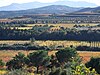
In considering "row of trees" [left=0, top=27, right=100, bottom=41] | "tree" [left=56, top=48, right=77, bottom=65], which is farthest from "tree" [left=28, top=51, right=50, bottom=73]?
"row of trees" [left=0, top=27, right=100, bottom=41]

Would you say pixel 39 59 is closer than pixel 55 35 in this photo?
Yes

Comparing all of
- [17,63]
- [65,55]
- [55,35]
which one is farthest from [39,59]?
[55,35]

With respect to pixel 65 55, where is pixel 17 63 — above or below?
below

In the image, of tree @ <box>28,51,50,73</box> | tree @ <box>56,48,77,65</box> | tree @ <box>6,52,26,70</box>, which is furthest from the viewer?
tree @ <box>56,48,77,65</box>

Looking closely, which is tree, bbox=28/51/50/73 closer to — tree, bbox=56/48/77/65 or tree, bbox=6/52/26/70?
tree, bbox=6/52/26/70

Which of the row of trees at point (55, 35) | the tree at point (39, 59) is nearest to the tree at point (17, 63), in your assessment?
the tree at point (39, 59)

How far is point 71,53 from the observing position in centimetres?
5309

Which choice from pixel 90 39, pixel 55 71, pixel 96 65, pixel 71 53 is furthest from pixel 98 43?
pixel 55 71

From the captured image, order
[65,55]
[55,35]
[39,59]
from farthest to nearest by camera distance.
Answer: [55,35] < [65,55] < [39,59]

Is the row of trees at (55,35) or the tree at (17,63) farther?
the row of trees at (55,35)

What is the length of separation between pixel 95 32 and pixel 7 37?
29.7 metres

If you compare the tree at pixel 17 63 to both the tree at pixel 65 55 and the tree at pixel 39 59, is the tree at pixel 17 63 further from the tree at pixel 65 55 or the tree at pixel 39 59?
the tree at pixel 65 55

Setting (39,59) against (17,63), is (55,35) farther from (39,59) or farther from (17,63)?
(17,63)

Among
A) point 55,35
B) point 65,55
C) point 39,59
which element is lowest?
point 55,35
